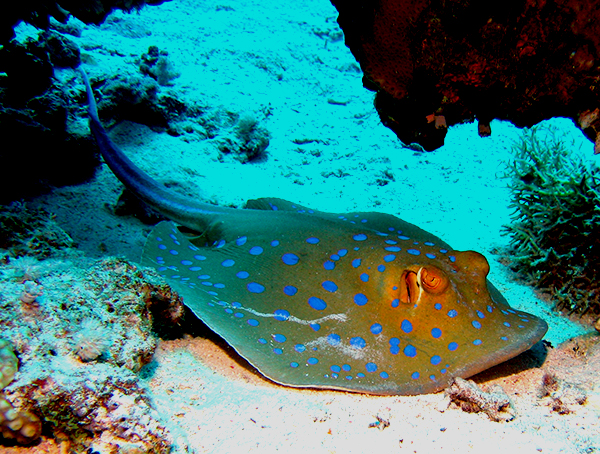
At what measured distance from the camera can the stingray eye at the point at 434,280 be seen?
285 centimetres

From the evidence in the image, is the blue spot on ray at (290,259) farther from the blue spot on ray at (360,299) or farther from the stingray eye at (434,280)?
the stingray eye at (434,280)

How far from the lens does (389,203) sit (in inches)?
295

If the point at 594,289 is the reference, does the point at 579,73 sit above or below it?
above

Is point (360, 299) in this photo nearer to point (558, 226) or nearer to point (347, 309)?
point (347, 309)

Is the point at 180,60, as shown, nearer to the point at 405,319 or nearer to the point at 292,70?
the point at 292,70

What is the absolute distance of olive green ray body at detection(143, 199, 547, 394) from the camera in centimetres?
252

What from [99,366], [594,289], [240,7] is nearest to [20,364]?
[99,366]

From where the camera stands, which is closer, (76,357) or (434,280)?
(76,357)

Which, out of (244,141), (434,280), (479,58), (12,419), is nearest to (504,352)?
(434,280)

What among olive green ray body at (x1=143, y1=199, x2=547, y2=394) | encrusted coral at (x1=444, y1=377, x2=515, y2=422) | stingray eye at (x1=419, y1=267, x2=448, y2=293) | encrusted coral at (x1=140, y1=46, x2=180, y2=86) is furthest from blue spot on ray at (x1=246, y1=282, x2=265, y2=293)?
encrusted coral at (x1=140, y1=46, x2=180, y2=86)

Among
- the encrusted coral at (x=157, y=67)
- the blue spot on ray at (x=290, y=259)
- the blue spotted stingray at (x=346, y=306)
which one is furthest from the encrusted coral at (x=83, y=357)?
the encrusted coral at (x=157, y=67)

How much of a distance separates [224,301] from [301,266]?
34.2 inches

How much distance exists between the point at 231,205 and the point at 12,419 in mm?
5253

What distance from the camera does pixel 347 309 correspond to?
298cm
